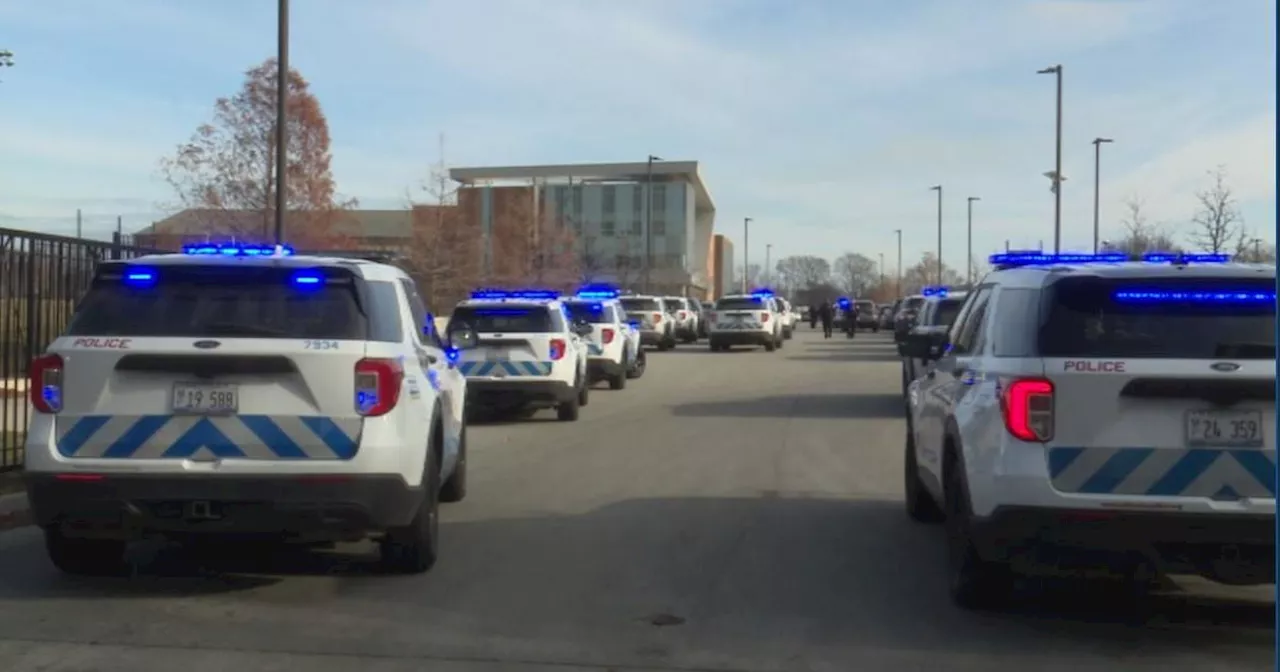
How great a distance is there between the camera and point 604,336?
23.3 m

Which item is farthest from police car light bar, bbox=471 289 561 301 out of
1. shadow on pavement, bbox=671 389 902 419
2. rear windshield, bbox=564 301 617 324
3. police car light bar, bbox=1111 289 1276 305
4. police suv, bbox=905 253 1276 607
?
police car light bar, bbox=1111 289 1276 305

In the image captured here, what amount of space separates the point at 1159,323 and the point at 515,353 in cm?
1142

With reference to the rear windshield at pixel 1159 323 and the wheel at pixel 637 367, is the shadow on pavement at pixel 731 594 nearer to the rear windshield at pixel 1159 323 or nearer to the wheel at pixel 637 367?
the rear windshield at pixel 1159 323

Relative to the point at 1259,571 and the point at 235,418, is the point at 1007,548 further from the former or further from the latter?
the point at 235,418

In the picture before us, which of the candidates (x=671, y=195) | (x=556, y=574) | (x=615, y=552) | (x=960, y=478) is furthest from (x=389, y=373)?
(x=671, y=195)

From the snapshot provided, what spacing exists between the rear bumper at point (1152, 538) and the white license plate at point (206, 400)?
13.0 feet

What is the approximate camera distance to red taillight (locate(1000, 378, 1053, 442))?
20.6 ft

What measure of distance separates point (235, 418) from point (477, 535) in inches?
113

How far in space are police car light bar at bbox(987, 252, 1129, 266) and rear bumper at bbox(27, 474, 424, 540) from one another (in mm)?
3952

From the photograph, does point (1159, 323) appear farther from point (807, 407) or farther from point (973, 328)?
point (807, 407)

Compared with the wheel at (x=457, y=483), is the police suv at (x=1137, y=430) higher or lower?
higher

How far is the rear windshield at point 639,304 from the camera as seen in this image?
3788cm

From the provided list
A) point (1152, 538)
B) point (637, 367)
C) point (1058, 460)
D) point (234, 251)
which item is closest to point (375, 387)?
point (234, 251)

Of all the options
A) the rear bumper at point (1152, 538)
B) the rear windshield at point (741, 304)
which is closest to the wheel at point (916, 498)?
the rear bumper at point (1152, 538)
